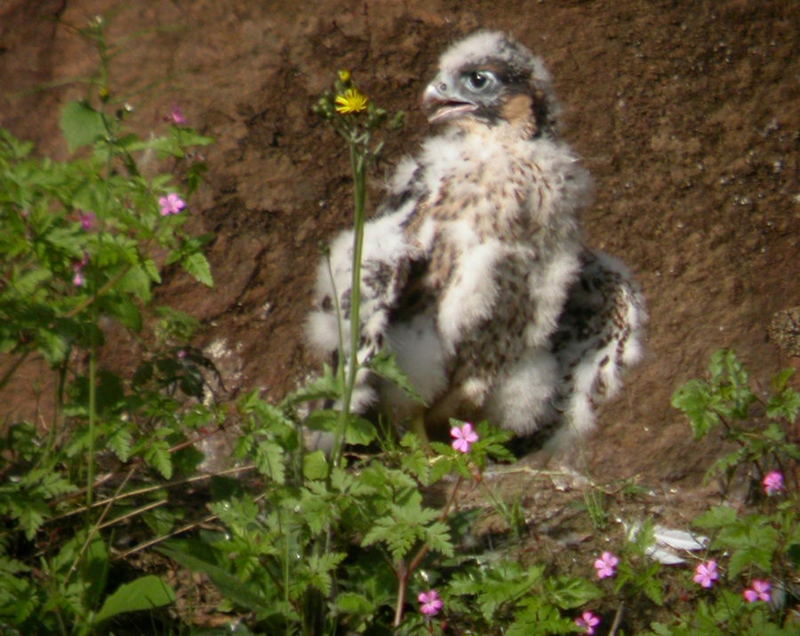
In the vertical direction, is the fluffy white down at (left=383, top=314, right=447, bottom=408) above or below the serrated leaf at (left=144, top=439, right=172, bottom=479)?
below

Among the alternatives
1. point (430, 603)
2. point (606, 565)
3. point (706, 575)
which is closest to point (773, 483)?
point (706, 575)

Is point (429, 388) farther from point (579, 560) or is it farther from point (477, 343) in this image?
point (579, 560)

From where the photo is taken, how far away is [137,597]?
2.54 meters

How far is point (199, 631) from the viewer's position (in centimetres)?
264

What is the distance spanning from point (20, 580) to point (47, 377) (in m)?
1.48

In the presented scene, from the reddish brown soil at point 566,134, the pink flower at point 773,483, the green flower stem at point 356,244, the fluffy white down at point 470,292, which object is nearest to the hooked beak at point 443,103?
the reddish brown soil at point 566,134

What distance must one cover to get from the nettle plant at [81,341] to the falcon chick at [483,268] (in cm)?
91

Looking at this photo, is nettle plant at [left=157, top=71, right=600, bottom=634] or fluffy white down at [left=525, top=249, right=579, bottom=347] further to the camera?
fluffy white down at [left=525, top=249, right=579, bottom=347]

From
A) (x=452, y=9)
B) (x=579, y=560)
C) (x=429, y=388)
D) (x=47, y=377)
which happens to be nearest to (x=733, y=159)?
(x=452, y=9)

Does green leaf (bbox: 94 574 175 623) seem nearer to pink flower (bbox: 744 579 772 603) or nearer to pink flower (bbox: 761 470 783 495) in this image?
pink flower (bbox: 744 579 772 603)

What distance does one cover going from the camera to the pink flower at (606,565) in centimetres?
285

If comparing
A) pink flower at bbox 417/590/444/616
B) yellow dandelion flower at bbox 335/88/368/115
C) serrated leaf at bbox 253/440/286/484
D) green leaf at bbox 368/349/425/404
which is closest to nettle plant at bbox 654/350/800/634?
pink flower at bbox 417/590/444/616

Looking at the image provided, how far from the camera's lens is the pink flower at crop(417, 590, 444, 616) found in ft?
8.82

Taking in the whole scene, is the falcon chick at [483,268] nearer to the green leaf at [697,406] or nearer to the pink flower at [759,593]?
the green leaf at [697,406]
